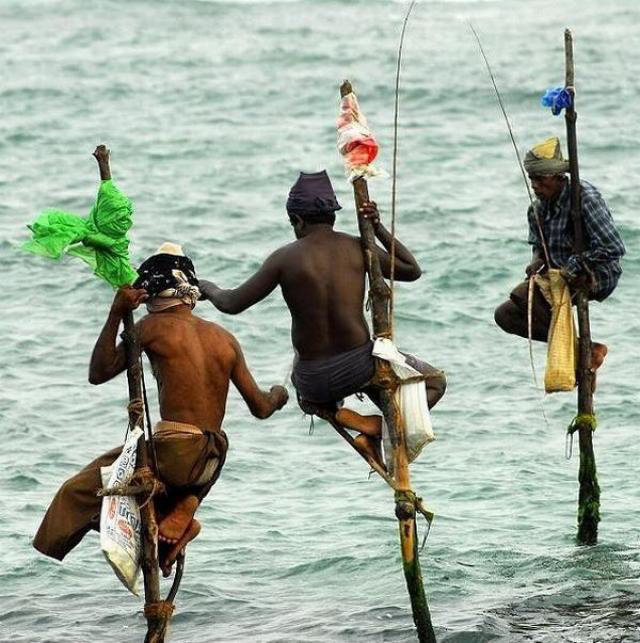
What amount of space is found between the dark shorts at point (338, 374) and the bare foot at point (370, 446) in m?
0.23

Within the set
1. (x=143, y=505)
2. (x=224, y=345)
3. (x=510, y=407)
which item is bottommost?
(x=510, y=407)

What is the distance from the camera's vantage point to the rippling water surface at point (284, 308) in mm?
9859

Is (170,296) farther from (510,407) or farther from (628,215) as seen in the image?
(628,215)

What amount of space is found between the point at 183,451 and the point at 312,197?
53.4 inches

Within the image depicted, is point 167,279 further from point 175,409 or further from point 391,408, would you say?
point 391,408

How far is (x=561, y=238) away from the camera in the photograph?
9.21m

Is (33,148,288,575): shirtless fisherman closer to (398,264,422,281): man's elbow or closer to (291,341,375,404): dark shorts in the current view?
(291,341,375,404): dark shorts

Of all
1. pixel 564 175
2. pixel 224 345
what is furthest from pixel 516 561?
pixel 224 345

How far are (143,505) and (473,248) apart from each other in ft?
39.5

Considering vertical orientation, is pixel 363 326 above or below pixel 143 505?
above

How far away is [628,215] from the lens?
20.0 meters

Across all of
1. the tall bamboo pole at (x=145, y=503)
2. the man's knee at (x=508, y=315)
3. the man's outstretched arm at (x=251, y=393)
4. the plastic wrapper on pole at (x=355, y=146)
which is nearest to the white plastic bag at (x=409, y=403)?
the man's outstretched arm at (x=251, y=393)

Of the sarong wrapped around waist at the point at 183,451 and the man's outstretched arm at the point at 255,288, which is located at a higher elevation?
the man's outstretched arm at the point at 255,288

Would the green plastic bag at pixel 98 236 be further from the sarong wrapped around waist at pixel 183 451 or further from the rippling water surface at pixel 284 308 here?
the rippling water surface at pixel 284 308
